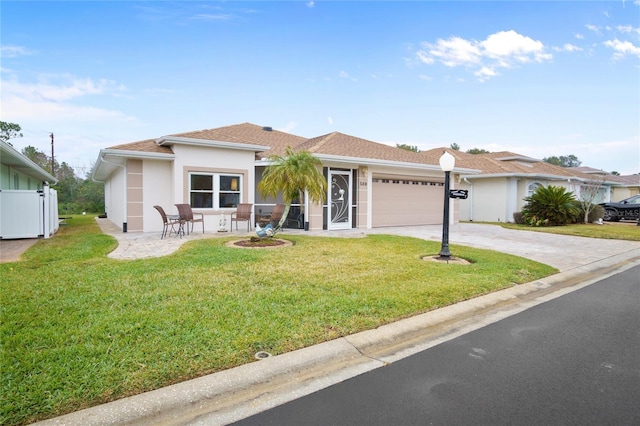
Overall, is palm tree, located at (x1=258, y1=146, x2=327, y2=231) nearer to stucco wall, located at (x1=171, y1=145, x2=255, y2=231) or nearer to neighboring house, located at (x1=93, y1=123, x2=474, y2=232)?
neighboring house, located at (x1=93, y1=123, x2=474, y2=232)

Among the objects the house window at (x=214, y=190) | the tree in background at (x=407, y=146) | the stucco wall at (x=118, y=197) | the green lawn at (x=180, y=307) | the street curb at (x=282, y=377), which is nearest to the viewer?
the street curb at (x=282, y=377)

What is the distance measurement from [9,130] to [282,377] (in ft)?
136

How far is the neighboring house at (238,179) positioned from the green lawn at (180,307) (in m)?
4.88

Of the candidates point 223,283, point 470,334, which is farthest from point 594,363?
point 223,283

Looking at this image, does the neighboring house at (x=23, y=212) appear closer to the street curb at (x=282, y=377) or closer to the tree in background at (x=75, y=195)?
the street curb at (x=282, y=377)

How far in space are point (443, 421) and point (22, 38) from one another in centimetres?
1420

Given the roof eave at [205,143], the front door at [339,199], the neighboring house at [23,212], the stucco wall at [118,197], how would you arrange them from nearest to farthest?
the neighboring house at [23,212] → the roof eave at [205,143] → the stucco wall at [118,197] → the front door at [339,199]

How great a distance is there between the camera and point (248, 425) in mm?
2393

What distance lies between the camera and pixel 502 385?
9.66ft

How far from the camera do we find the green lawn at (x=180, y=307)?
9.21ft

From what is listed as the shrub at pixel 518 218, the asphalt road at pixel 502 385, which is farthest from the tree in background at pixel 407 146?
the asphalt road at pixel 502 385

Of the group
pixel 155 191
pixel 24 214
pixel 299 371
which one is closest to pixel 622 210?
pixel 155 191

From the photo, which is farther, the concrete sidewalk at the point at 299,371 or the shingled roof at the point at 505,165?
the shingled roof at the point at 505,165

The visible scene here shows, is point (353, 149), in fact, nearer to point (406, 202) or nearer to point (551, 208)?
point (406, 202)
